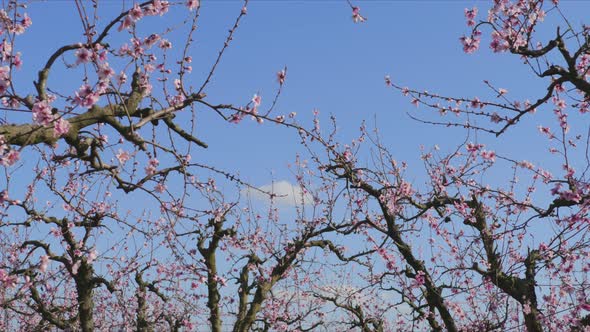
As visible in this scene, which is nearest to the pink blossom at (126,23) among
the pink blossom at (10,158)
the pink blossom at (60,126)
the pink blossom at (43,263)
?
the pink blossom at (60,126)

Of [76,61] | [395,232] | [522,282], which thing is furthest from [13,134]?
[522,282]

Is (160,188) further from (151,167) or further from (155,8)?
(155,8)

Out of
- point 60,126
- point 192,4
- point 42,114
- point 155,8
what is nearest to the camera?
point 42,114

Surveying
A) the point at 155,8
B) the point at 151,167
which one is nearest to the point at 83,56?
the point at 155,8

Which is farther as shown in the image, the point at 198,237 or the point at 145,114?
the point at 198,237

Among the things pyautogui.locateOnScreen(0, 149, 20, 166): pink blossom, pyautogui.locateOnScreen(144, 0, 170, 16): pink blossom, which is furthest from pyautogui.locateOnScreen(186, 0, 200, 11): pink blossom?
pyautogui.locateOnScreen(0, 149, 20, 166): pink blossom

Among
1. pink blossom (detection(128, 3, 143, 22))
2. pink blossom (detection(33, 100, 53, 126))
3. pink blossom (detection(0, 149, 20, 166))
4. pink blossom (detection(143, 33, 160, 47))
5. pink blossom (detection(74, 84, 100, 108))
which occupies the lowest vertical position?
pink blossom (detection(0, 149, 20, 166))

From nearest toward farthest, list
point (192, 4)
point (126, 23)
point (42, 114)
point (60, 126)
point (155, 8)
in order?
point (42, 114) → point (60, 126) → point (126, 23) → point (155, 8) → point (192, 4)

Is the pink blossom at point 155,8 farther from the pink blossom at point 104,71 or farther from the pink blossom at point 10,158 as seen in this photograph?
the pink blossom at point 10,158

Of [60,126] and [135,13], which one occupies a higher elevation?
[135,13]

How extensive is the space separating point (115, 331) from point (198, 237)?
6.42 m

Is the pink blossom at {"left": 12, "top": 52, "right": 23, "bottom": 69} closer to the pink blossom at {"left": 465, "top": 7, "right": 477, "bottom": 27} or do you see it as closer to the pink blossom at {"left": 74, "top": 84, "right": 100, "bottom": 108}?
the pink blossom at {"left": 74, "top": 84, "right": 100, "bottom": 108}

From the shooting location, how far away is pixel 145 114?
4.74 m

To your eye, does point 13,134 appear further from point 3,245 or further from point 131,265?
point 131,265
